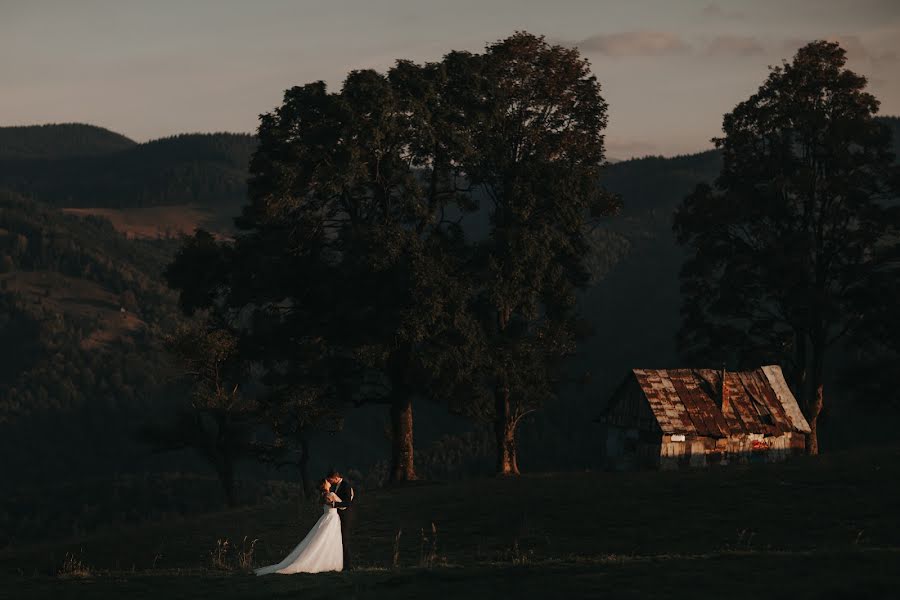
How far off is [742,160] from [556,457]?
12236 cm

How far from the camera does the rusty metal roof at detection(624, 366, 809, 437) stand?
171 ft

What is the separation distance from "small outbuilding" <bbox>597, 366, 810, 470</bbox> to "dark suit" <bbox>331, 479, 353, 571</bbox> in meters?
29.1

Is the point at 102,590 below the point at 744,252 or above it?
below

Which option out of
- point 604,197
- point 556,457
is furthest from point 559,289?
point 556,457

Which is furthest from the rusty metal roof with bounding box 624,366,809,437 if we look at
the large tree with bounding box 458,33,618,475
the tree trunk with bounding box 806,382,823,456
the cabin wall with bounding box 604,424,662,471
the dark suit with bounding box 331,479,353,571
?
the dark suit with bounding box 331,479,353,571

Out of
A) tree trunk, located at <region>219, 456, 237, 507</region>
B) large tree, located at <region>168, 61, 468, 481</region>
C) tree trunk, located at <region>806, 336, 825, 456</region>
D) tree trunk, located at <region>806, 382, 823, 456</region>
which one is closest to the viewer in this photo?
large tree, located at <region>168, 61, 468, 481</region>

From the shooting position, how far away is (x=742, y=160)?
5159 cm

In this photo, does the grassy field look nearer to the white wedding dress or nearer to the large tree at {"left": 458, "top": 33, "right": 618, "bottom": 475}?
the white wedding dress

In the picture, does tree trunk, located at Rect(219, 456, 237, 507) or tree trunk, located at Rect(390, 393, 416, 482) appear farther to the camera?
tree trunk, located at Rect(219, 456, 237, 507)

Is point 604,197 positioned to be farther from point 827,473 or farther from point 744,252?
point 827,473

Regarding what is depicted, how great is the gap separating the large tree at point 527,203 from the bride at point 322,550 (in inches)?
840

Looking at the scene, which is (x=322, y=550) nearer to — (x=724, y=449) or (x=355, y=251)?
(x=355, y=251)

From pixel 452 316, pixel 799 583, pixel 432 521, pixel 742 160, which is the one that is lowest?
pixel 432 521

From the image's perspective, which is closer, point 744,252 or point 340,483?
point 340,483
